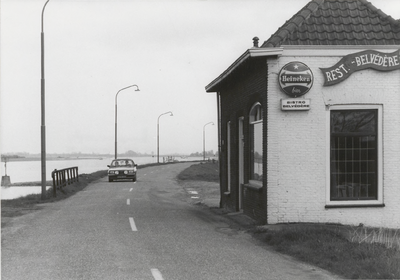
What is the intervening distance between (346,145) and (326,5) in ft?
12.6

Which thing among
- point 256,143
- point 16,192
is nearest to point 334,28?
point 256,143

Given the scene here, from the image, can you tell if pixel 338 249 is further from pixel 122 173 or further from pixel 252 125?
pixel 122 173

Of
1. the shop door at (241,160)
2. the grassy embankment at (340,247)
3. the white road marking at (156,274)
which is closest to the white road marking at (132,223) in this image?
the grassy embankment at (340,247)

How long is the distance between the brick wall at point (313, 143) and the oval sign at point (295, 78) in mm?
A: 176

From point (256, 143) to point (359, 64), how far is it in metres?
3.52

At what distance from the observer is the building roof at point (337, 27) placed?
12.6 meters

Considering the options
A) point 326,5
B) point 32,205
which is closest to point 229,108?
point 326,5

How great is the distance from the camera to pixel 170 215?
15273mm

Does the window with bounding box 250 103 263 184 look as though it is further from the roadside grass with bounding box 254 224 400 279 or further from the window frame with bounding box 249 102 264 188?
the roadside grass with bounding box 254 224 400 279

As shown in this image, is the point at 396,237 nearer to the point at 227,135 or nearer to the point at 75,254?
the point at 75,254

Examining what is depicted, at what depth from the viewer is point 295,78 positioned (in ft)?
39.8

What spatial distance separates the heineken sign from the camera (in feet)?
40.3

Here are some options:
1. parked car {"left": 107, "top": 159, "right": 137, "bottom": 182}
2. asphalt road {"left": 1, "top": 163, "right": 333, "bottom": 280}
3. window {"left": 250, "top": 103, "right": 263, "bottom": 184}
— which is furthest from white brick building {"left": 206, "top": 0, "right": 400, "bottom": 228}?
parked car {"left": 107, "top": 159, "right": 137, "bottom": 182}

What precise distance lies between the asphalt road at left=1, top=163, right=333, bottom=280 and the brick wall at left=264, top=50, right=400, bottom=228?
154 cm
